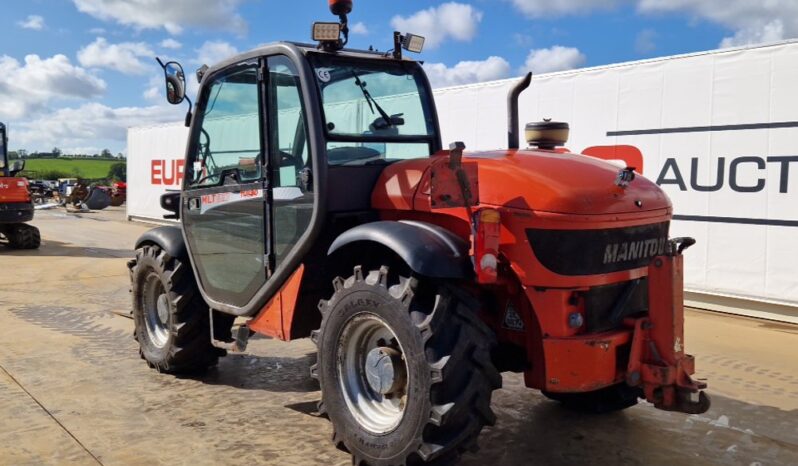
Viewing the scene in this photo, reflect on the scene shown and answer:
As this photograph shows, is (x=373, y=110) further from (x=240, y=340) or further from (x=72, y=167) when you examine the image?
(x=72, y=167)

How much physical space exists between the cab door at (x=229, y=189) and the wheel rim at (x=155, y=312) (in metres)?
0.59

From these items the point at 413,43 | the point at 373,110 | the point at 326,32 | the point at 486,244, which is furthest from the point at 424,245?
the point at 413,43

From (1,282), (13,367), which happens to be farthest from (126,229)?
(13,367)

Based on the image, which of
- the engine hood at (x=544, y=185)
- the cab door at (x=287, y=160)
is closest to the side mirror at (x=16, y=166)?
the cab door at (x=287, y=160)

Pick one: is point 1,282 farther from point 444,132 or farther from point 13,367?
point 444,132

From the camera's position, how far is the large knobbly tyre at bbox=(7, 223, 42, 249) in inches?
512

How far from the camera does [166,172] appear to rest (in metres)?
18.1

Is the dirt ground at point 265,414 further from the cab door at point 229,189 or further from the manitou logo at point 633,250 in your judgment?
the manitou logo at point 633,250

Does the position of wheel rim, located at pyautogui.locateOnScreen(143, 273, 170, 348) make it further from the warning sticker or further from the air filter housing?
the air filter housing

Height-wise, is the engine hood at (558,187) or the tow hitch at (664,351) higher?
the engine hood at (558,187)

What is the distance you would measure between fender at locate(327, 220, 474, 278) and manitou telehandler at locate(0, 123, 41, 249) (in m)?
11.6

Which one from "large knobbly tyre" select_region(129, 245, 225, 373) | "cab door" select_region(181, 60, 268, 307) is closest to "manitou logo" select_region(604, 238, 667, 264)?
"cab door" select_region(181, 60, 268, 307)

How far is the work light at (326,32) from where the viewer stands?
3807 millimetres

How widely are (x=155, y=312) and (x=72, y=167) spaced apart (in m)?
55.5
